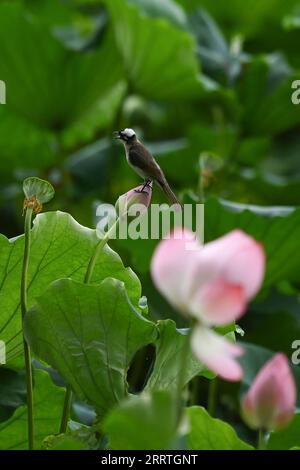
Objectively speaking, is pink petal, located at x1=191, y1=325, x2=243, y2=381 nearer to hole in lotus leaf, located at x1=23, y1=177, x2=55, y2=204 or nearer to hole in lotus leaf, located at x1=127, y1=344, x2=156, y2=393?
hole in lotus leaf, located at x1=23, y1=177, x2=55, y2=204

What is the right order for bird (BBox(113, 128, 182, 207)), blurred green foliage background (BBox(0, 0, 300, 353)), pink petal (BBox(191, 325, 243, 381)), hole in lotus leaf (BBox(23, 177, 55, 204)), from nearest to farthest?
1. pink petal (BBox(191, 325, 243, 381))
2. hole in lotus leaf (BBox(23, 177, 55, 204))
3. bird (BBox(113, 128, 182, 207))
4. blurred green foliage background (BBox(0, 0, 300, 353))

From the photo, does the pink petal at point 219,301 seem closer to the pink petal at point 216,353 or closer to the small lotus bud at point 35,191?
the pink petal at point 216,353

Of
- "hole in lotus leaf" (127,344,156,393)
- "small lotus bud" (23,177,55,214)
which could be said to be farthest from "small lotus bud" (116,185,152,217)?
"hole in lotus leaf" (127,344,156,393)

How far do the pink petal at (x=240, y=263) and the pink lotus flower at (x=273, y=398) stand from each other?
0.07 meters

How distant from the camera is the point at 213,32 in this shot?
218 centimetres

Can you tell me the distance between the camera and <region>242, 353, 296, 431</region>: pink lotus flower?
0.63m

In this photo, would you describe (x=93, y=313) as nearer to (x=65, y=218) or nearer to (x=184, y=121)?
(x=65, y=218)

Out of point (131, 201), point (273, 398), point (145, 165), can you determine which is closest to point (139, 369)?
point (145, 165)

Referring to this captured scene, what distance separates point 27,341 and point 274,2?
67.5 inches

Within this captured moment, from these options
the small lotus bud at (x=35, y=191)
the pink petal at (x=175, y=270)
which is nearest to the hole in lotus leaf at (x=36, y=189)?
the small lotus bud at (x=35, y=191)

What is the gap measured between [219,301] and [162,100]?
5.09ft

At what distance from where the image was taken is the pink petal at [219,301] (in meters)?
0.58

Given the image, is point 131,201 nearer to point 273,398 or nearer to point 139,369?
point 273,398

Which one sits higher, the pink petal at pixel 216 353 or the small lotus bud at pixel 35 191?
the small lotus bud at pixel 35 191
